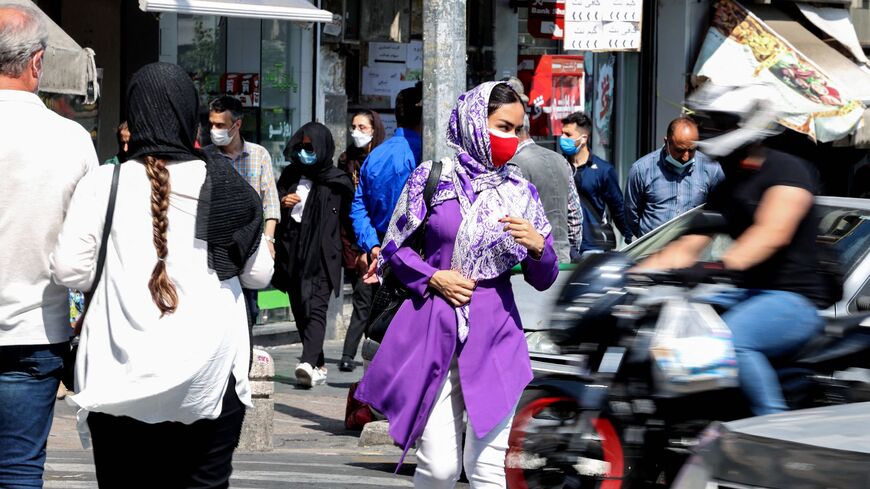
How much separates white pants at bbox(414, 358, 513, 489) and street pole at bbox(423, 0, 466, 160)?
323 centimetres

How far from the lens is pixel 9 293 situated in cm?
462

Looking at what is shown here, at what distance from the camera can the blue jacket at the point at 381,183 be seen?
8.81 meters

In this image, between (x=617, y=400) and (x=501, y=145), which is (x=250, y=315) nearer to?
(x=501, y=145)

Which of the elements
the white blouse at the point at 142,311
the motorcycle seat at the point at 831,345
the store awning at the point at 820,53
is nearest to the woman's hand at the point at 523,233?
the motorcycle seat at the point at 831,345

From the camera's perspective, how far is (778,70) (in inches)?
704

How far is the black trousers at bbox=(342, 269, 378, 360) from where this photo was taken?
37.6 feet

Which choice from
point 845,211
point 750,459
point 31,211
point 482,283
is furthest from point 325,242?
point 750,459

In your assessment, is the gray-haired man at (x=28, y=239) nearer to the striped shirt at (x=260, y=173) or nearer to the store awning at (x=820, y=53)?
the striped shirt at (x=260, y=173)

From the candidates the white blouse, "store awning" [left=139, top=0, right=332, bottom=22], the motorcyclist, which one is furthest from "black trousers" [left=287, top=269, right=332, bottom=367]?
the white blouse

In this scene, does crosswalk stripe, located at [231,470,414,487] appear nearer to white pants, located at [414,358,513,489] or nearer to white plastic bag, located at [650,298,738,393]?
white pants, located at [414,358,513,489]

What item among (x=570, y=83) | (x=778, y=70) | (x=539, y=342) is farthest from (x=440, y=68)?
(x=778, y=70)

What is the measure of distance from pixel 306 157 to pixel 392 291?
5.03 m

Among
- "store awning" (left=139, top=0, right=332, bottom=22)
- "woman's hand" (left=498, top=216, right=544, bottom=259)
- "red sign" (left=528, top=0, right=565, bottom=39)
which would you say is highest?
"red sign" (left=528, top=0, right=565, bottom=39)

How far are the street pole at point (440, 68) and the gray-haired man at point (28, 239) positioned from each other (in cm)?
397
